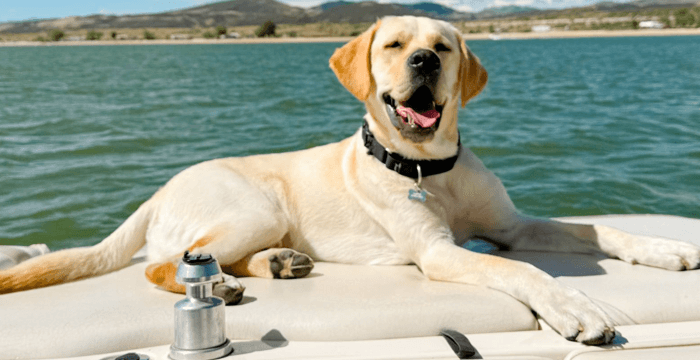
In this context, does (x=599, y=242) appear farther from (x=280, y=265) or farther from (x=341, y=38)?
(x=341, y=38)

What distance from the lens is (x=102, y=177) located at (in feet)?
28.7

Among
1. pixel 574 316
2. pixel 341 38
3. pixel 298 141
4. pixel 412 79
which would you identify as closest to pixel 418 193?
pixel 412 79

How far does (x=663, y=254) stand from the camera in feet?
8.77

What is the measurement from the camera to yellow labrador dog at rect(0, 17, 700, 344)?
2.78m

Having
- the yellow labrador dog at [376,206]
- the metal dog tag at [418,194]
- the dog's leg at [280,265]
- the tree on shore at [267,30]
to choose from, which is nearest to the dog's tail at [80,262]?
the yellow labrador dog at [376,206]

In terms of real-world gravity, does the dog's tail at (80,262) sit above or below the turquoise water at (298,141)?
above

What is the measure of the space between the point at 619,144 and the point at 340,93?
1300 cm

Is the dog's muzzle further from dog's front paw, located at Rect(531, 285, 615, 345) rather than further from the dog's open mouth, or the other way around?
dog's front paw, located at Rect(531, 285, 615, 345)

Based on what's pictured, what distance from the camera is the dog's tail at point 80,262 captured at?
265 cm

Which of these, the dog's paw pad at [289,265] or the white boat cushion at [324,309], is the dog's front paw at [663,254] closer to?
the white boat cushion at [324,309]

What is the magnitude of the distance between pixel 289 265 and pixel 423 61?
3.53ft

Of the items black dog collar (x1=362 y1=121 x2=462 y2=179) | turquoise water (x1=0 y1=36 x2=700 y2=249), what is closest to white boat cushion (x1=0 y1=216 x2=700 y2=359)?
black dog collar (x1=362 y1=121 x2=462 y2=179)

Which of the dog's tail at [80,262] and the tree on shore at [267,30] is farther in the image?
the tree on shore at [267,30]

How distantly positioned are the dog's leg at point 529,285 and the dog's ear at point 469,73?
73 centimetres
